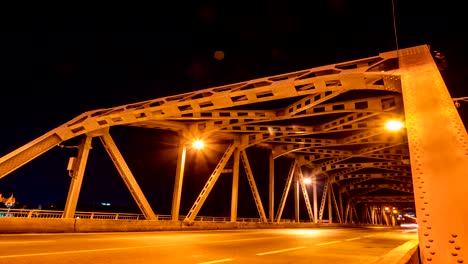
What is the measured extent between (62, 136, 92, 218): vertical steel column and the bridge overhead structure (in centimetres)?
6

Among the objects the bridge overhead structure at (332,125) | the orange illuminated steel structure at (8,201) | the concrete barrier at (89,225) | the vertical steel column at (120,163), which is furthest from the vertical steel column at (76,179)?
the orange illuminated steel structure at (8,201)

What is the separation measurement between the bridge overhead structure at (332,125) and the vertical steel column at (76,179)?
6 cm

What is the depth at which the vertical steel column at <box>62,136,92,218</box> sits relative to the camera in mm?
18219

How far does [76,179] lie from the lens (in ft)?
61.5

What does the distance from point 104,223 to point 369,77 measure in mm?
A: 14637

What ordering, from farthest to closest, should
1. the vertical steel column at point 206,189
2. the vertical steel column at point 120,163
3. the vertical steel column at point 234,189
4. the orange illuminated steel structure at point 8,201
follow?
the orange illuminated steel structure at point 8,201, the vertical steel column at point 234,189, the vertical steel column at point 206,189, the vertical steel column at point 120,163

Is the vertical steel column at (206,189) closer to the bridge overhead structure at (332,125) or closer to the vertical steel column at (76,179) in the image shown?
the bridge overhead structure at (332,125)

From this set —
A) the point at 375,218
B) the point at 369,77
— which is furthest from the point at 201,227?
the point at 375,218

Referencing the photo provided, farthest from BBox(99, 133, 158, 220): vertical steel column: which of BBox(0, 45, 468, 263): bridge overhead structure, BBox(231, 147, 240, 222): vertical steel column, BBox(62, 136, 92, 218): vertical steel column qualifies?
BBox(231, 147, 240, 222): vertical steel column

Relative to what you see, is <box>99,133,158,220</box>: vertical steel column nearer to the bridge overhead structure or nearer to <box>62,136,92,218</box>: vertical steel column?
the bridge overhead structure

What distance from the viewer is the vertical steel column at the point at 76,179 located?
1822cm

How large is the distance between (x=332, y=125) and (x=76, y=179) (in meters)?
17.8

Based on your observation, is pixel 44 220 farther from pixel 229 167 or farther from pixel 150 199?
pixel 150 199

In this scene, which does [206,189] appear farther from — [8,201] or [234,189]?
[8,201]
